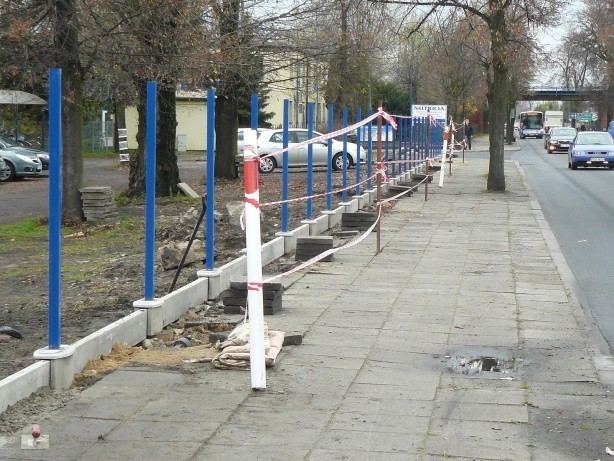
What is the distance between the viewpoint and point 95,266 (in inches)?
519

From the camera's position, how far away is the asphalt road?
34.4ft

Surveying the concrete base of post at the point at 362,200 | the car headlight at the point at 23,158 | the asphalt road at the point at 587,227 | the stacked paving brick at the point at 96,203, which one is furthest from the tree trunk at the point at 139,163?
the car headlight at the point at 23,158

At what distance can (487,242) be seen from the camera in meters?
15.7

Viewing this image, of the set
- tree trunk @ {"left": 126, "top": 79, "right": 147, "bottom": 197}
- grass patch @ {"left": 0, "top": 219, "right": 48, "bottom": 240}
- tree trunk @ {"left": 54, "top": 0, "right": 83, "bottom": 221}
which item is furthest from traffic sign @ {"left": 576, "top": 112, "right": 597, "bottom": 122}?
grass patch @ {"left": 0, "top": 219, "right": 48, "bottom": 240}

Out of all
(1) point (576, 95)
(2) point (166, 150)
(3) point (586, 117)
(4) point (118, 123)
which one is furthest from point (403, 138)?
(3) point (586, 117)

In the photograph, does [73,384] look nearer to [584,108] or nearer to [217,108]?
[217,108]

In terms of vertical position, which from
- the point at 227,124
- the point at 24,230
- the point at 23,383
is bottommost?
the point at 23,383

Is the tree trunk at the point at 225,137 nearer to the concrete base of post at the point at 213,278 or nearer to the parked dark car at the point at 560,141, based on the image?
the concrete base of post at the point at 213,278

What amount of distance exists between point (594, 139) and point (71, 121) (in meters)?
26.9

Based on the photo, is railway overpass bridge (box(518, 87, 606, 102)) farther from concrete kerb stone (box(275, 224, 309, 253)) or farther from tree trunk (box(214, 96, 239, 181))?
concrete kerb stone (box(275, 224, 309, 253))

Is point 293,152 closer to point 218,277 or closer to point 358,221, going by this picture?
point 358,221

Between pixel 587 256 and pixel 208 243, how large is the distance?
6288 millimetres

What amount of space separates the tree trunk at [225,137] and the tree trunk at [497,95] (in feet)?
26.7

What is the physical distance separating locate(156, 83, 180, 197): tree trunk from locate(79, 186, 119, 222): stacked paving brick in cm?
520
